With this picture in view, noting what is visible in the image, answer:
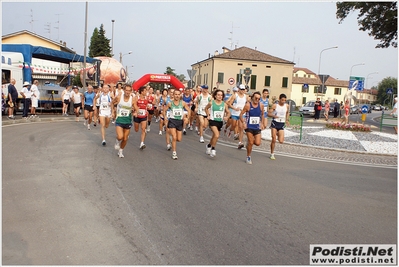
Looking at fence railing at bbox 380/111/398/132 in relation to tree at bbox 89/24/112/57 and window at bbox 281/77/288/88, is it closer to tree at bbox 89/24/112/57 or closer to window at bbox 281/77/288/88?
window at bbox 281/77/288/88

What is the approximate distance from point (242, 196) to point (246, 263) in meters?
2.63

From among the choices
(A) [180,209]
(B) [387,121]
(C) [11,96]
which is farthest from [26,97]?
(B) [387,121]

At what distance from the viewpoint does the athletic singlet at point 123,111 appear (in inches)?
405

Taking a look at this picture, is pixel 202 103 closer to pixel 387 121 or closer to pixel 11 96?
pixel 11 96

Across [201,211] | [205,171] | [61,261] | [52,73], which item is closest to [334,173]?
[205,171]

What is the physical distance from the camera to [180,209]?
19.0 feet

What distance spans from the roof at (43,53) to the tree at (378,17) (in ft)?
59.0

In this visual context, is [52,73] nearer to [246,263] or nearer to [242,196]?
[242,196]

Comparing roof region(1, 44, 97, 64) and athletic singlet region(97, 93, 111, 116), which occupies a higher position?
roof region(1, 44, 97, 64)

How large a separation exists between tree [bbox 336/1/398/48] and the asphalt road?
17792 millimetres

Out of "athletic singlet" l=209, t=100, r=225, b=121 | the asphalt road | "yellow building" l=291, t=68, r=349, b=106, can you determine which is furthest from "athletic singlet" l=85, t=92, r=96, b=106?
"yellow building" l=291, t=68, r=349, b=106

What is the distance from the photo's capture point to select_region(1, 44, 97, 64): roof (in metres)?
22.9

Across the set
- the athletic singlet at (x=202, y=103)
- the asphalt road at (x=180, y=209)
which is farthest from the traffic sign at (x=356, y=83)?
the asphalt road at (x=180, y=209)

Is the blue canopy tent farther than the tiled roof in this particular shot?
No
